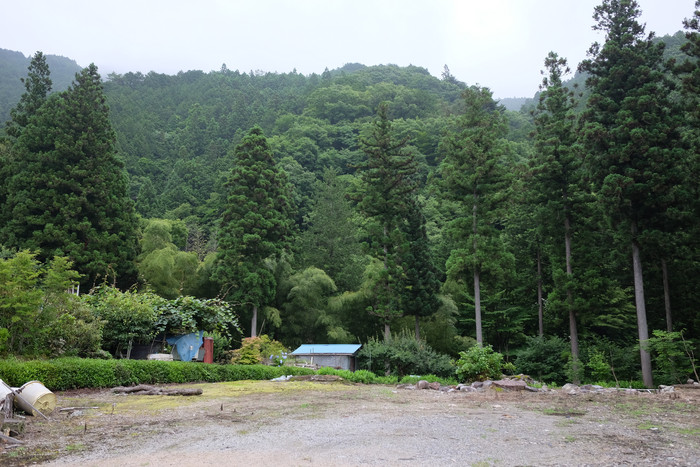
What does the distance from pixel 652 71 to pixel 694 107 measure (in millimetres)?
3958

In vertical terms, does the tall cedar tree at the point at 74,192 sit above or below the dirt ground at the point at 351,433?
above

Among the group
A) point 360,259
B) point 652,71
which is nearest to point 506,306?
point 360,259

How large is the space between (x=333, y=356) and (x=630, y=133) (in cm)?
1593

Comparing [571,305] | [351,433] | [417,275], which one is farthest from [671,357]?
[351,433]

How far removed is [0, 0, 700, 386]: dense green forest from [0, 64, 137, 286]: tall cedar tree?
85 mm

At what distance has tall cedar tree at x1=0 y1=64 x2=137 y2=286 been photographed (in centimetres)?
2281

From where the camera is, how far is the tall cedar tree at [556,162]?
947 inches

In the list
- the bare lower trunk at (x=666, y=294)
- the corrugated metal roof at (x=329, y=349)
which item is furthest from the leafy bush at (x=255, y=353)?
the bare lower trunk at (x=666, y=294)

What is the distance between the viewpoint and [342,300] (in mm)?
29781

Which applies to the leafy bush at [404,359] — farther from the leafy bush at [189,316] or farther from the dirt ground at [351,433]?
the dirt ground at [351,433]

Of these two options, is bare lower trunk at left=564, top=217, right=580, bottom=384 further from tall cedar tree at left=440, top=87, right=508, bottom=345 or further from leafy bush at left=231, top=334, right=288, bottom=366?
leafy bush at left=231, top=334, right=288, bottom=366

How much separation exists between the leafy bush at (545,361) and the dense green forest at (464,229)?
0.12 metres

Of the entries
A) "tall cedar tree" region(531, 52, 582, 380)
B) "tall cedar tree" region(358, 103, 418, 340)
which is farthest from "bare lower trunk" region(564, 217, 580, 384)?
"tall cedar tree" region(358, 103, 418, 340)

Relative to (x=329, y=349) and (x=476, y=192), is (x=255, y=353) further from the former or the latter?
(x=476, y=192)
